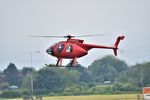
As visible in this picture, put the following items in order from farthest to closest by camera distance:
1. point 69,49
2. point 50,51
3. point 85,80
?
point 85,80, point 50,51, point 69,49

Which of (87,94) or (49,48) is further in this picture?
(87,94)

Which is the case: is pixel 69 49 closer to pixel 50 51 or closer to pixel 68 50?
pixel 68 50

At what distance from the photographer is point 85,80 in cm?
14588

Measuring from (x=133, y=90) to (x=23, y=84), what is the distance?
30.0m

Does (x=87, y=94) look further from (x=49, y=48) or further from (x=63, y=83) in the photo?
(x=49, y=48)

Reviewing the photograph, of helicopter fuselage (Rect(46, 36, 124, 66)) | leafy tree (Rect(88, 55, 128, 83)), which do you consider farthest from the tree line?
helicopter fuselage (Rect(46, 36, 124, 66))

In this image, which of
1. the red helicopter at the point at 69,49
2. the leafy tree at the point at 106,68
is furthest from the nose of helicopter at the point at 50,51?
the leafy tree at the point at 106,68

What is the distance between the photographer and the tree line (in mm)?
121562

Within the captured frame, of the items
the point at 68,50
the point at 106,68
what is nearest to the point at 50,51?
the point at 68,50

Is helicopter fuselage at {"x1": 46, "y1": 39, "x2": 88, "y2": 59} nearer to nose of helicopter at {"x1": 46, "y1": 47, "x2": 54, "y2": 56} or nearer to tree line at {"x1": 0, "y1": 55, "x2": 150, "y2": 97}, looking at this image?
nose of helicopter at {"x1": 46, "y1": 47, "x2": 54, "y2": 56}

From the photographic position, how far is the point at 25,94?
12362cm

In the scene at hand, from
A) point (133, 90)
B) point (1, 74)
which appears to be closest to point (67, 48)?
point (133, 90)

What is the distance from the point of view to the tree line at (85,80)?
121562mm

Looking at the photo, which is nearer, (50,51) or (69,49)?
(69,49)
